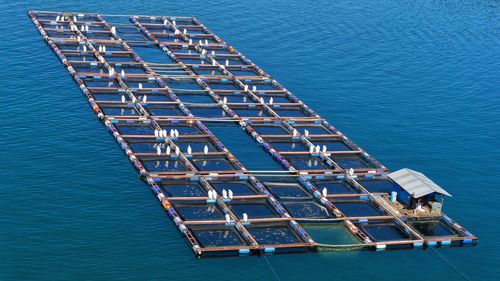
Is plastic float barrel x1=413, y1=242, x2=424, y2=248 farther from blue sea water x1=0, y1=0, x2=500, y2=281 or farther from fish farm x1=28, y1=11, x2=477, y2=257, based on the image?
blue sea water x1=0, y1=0, x2=500, y2=281

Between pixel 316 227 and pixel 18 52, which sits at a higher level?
pixel 18 52

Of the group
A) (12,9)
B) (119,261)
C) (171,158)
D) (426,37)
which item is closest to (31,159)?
(171,158)

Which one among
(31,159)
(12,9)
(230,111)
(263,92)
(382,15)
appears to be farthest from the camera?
(382,15)

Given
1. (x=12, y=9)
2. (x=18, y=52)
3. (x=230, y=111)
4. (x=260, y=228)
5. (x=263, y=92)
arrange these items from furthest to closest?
1. (x=12, y=9)
2. (x=18, y=52)
3. (x=263, y=92)
4. (x=230, y=111)
5. (x=260, y=228)

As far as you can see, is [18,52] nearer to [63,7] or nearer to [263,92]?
[63,7]

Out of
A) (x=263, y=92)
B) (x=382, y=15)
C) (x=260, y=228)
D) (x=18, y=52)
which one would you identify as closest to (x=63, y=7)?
(x=18, y=52)

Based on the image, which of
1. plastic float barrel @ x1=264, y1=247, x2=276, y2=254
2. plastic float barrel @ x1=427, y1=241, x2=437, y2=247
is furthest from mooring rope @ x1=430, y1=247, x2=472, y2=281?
plastic float barrel @ x1=264, y1=247, x2=276, y2=254

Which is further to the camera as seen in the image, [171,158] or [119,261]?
[171,158]

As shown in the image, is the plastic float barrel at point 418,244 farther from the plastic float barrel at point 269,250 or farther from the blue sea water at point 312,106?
the plastic float barrel at point 269,250
